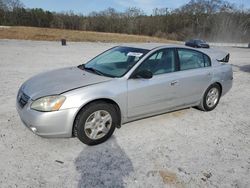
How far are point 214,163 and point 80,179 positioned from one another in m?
1.83

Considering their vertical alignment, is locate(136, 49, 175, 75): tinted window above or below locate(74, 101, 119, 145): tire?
above

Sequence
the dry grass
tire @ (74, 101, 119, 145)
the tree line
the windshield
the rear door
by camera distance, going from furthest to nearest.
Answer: the tree line → the dry grass → the rear door → the windshield → tire @ (74, 101, 119, 145)

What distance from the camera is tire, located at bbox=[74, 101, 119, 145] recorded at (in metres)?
3.38

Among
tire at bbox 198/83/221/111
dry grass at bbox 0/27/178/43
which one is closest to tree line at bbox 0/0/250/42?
dry grass at bbox 0/27/178/43

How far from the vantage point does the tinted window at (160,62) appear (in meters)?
4.06

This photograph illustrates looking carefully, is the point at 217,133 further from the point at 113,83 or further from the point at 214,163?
the point at 113,83

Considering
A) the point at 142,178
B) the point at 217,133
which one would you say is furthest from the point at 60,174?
the point at 217,133

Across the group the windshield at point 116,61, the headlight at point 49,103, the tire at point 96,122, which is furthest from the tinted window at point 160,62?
the headlight at point 49,103

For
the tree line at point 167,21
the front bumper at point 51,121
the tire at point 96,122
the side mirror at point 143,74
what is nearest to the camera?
the front bumper at point 51,121

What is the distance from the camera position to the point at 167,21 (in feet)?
A: 225

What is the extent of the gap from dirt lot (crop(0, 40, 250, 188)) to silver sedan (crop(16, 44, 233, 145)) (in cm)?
28

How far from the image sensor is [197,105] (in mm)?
5109

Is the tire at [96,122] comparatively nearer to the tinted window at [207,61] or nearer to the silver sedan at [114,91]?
the silver sedan at [114,91]

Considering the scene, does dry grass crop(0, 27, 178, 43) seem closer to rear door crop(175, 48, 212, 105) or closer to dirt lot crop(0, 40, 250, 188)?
rear door crop(175, 48, 212, 105)
